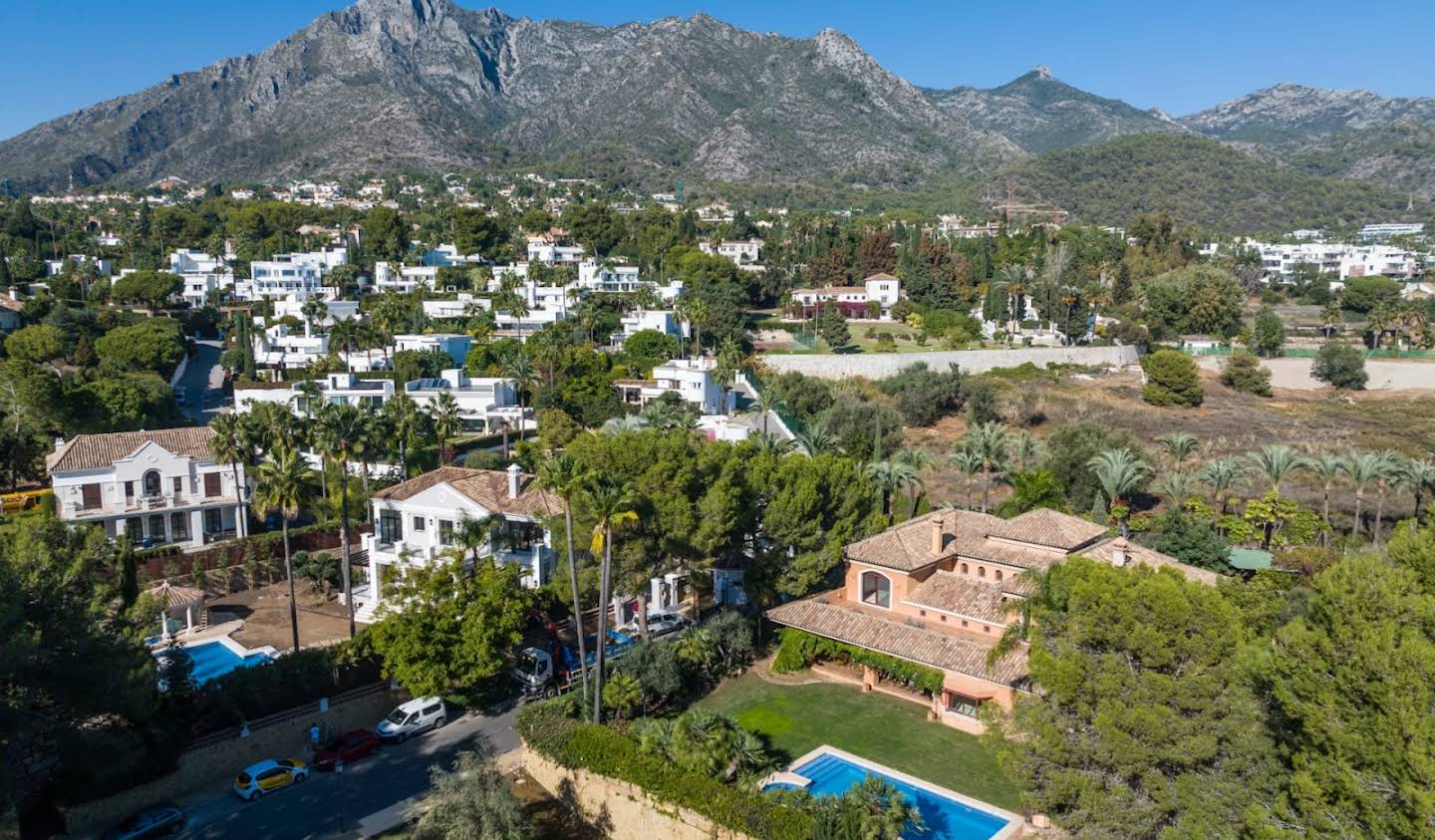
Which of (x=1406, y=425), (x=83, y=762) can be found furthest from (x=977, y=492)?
(x=83, y=762)

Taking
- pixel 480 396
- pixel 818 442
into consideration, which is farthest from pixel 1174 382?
pixel 480 396

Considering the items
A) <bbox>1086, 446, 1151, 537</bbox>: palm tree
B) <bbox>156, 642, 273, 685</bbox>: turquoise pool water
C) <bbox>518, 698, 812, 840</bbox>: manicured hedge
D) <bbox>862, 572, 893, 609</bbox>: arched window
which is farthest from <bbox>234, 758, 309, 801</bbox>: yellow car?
<bbox>1086, 446, 1151, 537</bbox>: palm tree

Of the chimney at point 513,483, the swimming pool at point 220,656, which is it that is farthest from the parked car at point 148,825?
the chimney at point 513,483

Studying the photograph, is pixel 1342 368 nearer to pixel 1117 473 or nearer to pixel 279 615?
pixel 1117 473

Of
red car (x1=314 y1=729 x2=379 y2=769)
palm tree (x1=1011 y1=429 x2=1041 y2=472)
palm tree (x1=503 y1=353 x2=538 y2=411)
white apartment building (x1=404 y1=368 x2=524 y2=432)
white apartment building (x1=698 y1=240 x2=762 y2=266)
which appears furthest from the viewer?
white apartment building (x1=698 y1=240 x2=762 y2=266)

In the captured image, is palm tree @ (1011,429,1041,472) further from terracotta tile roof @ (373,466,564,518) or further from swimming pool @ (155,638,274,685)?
swimming pool @ (155,638,274,685)

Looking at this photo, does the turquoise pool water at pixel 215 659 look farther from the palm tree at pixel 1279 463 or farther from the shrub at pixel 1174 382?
the shrub at pixel 1174 382
